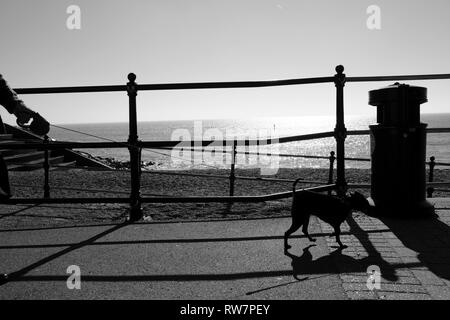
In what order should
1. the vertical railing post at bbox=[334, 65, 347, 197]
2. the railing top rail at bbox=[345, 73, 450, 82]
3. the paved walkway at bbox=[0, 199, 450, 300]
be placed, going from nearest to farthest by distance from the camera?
the paved walkway at bbox=[0, 199, 450, 300], the vertical railing post at bbox=[334, 65, 347, 197], the railing top rail at bbox=[345, 73, 450, 82]

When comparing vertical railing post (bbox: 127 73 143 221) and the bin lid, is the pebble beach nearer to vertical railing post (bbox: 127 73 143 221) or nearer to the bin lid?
vertical railing post (bbox: 127 73 143 221)

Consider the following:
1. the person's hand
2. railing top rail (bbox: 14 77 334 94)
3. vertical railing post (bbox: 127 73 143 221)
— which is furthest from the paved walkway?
railing top rail (bbox: 14 77 334 94)

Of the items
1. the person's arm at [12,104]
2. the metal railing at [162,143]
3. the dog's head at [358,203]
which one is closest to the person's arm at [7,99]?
the person's arm at [12,104]

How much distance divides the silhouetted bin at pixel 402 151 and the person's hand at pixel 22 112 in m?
3.10

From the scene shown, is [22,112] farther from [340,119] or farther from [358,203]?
[340,119]

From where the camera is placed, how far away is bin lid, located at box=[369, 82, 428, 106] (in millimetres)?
3984

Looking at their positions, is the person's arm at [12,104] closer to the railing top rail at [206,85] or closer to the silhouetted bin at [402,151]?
the railing top rail at [206,85]

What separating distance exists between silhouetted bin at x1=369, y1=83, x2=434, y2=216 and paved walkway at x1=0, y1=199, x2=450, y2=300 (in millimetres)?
194

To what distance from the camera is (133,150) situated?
14.5 ft

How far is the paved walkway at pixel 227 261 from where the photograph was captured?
2.48m

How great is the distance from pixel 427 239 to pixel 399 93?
55.4 inches

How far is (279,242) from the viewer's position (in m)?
3.44

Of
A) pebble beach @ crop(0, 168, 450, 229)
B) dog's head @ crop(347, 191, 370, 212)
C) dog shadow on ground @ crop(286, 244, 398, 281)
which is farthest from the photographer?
pebble beach @ crop(0, 168, 450, 229)

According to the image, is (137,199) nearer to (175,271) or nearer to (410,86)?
(175,271)
